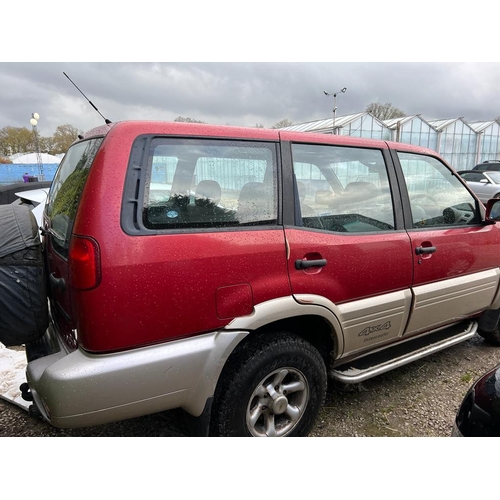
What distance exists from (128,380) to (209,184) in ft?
3.37

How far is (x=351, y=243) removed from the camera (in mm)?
2287

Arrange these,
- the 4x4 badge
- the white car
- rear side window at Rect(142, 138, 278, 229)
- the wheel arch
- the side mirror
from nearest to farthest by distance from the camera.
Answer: rear side window at Rect(142, 138, 278, 229) → the wheel arch → the 4x4 badge → the side mirror → the white car

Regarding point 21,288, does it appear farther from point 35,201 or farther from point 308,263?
point 35,201

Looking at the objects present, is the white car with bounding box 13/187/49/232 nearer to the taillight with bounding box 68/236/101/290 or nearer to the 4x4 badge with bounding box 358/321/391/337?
the taillight with bounding box 68/236/101/290

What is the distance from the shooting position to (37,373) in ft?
5.79

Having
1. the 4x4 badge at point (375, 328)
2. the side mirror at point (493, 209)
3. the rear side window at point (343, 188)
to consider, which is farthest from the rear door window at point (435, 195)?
the 4x4 badge at point (375, 328)

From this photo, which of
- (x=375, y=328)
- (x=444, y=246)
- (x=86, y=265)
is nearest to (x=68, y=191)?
(x=86, y=265)

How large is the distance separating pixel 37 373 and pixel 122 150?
1128 millimetres

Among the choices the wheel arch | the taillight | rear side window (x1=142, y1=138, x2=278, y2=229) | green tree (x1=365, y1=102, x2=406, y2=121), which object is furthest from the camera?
green tree (x1=365, y1=102, x2=406, y2=121)

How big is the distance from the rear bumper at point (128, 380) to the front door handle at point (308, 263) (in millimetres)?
507

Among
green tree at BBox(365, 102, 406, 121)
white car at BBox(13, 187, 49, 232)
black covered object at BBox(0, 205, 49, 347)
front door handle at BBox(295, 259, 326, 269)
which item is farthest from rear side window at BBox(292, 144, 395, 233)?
green tree at BBox(365, 102, 406, 121)

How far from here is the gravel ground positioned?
2.44 m

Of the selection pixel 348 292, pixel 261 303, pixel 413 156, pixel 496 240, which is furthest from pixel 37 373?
pixel 496 240

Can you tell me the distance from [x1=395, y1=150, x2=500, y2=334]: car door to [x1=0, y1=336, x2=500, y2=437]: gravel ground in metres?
0.50
